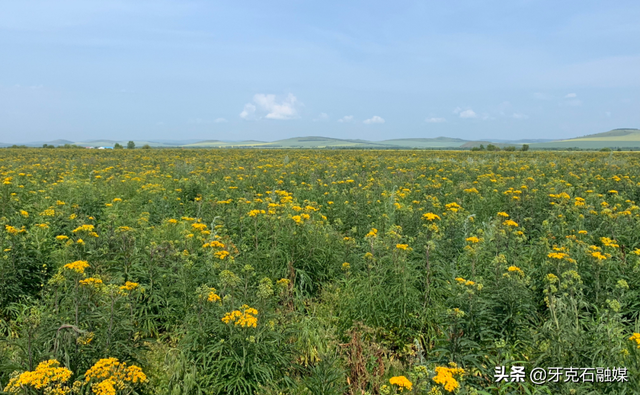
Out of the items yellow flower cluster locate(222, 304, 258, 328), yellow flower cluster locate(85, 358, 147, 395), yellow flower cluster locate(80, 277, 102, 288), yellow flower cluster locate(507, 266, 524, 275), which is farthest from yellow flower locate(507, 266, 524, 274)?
yellow flower cluster locate(80, 277, 102, 288)

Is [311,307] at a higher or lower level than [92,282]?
lower

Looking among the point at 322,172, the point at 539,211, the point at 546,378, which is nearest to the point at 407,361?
the point at 546,378

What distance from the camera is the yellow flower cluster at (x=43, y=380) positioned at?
2412 millimetres

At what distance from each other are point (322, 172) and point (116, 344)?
11.8 m

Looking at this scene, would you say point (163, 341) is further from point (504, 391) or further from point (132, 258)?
point (504, 391)

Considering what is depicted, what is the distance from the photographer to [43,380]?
2443mm

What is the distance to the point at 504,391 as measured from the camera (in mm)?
3342

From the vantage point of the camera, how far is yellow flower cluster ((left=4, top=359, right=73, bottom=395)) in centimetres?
241

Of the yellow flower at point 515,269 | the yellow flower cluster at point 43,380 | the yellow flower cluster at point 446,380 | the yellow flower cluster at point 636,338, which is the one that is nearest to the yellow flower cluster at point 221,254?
the yellow flower cluster at point 43,380

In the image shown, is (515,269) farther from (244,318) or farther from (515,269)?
(244,318)

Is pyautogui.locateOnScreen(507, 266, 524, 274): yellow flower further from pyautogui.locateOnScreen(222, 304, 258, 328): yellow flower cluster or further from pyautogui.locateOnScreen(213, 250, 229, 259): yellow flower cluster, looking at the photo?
pyautogui.locateOnScreen(213, 250, 229, 259): yellow flower cluster

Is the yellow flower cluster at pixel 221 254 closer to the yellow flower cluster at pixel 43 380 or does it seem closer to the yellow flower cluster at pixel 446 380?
the yellow flower cluster at pixel 43 380

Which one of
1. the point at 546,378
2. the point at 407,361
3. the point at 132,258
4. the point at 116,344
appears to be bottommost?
the point at 407,361

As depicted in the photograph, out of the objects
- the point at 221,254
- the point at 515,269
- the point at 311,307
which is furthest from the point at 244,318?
the point at 515,269
